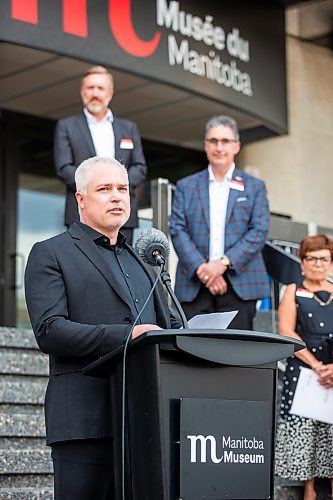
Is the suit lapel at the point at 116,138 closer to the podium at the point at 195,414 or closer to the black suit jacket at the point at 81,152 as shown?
the black suit jacket at the point at 81,152

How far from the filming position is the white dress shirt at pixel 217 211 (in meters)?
6.61

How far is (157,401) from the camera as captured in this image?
309 centimetres

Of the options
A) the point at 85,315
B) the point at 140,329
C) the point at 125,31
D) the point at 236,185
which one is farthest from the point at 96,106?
the point at 140,329

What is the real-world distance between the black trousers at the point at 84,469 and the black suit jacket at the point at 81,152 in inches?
143

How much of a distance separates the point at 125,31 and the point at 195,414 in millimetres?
6306

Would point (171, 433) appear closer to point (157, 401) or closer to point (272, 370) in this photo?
point (157, 401)

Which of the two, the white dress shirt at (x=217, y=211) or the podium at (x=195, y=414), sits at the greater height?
the white dress shirt at (x=217, y=211)

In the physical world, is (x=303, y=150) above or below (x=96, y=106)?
above

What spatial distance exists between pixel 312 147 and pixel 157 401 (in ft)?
30.4

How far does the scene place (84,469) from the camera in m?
3.45

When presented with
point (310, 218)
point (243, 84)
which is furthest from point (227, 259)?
point (310, 218)

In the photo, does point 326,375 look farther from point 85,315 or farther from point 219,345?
point 219,345

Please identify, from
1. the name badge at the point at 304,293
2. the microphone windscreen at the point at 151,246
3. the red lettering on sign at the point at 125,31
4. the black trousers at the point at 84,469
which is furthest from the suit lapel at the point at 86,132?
the black trousers at the point at 84,469

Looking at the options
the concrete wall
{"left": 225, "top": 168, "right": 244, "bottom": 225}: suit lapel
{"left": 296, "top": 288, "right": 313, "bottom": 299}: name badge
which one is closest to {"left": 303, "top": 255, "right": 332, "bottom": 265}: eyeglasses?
{"left": 296, "top": 288, "right": 313, "bottom": 299}: name badge
